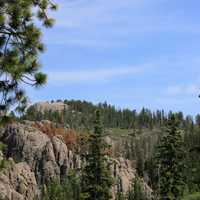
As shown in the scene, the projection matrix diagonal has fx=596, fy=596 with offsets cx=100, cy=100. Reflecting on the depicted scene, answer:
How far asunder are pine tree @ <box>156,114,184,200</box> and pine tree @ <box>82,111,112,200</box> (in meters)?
8.44

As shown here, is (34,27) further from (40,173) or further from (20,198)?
(40,173)

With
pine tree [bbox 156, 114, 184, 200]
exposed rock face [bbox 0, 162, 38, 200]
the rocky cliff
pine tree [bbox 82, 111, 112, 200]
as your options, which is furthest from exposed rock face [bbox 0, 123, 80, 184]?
pine tree [bbox 82, 111, 112, 200]

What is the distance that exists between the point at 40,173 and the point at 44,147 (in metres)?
9.02

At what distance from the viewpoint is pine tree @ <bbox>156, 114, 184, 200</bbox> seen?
5762cm

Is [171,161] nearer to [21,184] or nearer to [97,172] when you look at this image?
[97,172]

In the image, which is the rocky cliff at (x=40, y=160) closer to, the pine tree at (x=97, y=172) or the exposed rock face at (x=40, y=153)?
the exposed rock face at (x=40, y=153)

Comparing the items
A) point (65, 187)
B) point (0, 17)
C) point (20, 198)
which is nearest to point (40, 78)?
point (0, 17)

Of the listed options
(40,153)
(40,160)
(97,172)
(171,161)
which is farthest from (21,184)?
(97,172)

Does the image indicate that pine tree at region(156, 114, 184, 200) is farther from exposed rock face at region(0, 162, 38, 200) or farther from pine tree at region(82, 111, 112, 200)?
exposed rock face at region(0, 162, 38, 200)

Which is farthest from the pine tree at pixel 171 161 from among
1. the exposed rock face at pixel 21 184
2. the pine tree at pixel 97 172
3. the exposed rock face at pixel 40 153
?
the exposed rock face at pixel 40 153

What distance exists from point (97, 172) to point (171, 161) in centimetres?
1116

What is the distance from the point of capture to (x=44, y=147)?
177 meters

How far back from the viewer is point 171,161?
58.5m

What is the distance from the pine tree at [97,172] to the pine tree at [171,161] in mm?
8437
